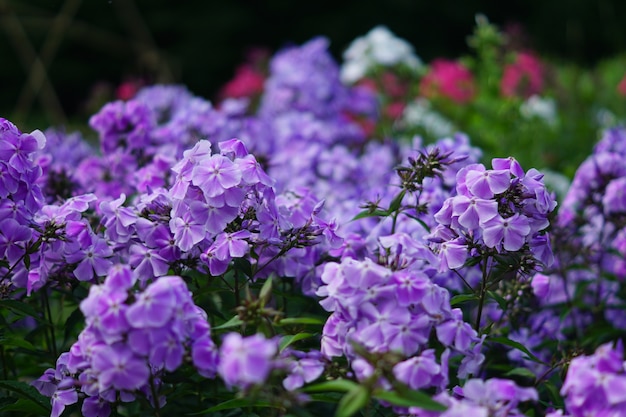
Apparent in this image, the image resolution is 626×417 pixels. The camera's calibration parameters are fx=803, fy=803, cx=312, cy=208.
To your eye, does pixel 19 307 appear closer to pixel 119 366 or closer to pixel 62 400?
pixel 62 400

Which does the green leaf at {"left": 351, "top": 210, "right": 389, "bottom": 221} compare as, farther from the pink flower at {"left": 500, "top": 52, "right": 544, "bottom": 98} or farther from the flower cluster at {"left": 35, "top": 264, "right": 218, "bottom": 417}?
the pink flower at {"left": 500, "top": 52, "right": 544, "bottom": 98}

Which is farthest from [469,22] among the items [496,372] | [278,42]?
[496,372]

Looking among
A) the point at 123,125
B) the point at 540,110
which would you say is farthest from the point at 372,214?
the point at 540,110

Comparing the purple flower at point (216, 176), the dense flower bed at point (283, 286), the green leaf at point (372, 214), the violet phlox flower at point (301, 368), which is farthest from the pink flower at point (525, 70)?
the violet phlox flower at point (301, 368)

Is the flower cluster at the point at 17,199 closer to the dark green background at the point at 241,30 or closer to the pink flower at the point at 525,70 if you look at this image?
the pink flower at the point at 525,70

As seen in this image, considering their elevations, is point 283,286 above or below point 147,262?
above

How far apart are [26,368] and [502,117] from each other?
3.35 m

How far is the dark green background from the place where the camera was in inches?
496

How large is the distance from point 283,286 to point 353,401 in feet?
2.60

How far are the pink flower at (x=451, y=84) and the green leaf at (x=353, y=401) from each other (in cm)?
488

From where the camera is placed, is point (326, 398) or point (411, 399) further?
point (326, 398)

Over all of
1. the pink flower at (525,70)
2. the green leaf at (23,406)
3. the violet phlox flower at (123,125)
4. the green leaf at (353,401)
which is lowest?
the green leaf at (353,401)

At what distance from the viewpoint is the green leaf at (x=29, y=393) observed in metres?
1.68

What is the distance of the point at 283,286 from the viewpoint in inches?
80.3
